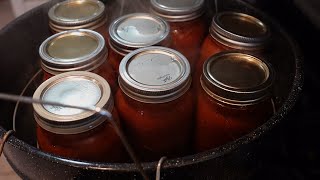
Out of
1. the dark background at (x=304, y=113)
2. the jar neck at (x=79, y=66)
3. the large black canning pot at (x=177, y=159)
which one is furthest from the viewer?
the dark background at (x=304, y=113)

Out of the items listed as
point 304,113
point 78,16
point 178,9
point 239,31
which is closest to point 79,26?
point 78,16

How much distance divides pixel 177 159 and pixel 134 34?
291mm

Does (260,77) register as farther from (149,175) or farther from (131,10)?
(131,10)

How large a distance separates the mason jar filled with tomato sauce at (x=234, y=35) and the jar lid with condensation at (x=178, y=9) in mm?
36

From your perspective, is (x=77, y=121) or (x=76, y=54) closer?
(x=77, y=121)

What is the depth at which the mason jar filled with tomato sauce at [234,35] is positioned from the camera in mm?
606

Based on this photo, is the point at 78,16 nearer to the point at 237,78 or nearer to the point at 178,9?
the point at 178,9

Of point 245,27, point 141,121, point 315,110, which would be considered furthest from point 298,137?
point 141,121

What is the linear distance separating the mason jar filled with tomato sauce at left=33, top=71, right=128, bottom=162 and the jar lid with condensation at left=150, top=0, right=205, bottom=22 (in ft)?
0.68

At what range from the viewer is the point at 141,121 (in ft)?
1.75

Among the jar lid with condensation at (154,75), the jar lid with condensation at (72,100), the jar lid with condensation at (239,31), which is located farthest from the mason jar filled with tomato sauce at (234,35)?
the jar lid with condensation at (72,100)

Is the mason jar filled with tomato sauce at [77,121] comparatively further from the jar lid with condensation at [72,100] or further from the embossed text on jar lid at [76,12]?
the embossed text on jar lid at [76,12]

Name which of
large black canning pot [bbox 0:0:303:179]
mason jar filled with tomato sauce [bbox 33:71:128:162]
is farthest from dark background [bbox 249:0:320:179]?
mason jar filled with tomato sauce [bbox 33:71:128:162]

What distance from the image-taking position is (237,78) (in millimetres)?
533
